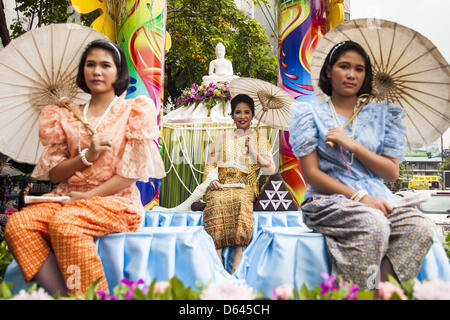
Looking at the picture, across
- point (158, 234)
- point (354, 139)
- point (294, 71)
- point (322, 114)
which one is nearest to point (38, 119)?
point (158, 234)

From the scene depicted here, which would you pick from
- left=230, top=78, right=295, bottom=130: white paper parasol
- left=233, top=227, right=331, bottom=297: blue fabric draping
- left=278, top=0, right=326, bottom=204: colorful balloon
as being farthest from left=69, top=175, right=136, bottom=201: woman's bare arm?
left=278, top=0, right=326, bottom=204: colorful balloon

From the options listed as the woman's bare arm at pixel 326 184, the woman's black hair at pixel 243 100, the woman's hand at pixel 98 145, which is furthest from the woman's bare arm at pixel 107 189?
the woman's black hair at pixel 243 100

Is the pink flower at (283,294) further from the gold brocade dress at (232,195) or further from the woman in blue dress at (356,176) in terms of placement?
the gold brocade dress at (232,195)

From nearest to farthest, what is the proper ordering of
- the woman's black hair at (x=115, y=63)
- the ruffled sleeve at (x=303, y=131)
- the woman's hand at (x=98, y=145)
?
the woman's hand at (x=98, y=145) → the ruffled sleeve at (x=303, y=131) → the woman's black hair at (x=115, y=63)

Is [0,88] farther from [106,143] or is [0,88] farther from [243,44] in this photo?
[243,44]

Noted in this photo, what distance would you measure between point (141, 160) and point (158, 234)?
441mm

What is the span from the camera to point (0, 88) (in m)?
2.46

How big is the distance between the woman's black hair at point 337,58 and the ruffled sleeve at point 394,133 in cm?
19

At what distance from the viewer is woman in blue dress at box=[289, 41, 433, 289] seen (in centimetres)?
197

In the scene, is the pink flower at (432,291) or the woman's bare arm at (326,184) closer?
the pink flower at (432,291)

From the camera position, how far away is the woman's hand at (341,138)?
2.19 meters

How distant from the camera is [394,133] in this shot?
2359 mm

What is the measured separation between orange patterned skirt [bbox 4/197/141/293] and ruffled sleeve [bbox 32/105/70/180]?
31 cm

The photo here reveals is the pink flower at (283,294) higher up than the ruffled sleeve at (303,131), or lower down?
lower down
